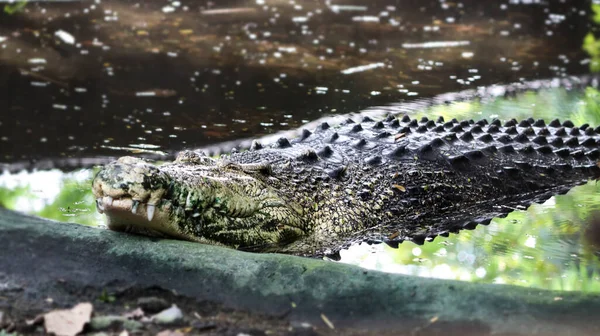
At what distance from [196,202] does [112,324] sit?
0.95m

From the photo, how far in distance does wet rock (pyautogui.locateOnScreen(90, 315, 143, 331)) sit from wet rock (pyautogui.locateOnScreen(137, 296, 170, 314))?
16 centimetres

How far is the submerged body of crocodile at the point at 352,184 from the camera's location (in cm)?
379

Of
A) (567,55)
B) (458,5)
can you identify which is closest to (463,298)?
(567,55)

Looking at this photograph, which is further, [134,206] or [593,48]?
[593,48]

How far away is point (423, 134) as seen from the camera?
5.54 meters

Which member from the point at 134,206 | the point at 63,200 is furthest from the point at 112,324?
the point at 63,200

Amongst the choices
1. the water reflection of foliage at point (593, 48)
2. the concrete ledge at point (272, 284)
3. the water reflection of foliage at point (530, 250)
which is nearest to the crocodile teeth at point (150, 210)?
the concrete ledge at point (272, 284)

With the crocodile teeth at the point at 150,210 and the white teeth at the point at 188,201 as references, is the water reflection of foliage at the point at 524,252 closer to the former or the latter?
the white teeth at the point at 188,201

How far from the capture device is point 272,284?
345 centimetres

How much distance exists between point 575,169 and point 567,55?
489 centimetres

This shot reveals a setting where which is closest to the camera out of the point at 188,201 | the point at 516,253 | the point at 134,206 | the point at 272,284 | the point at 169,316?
the point at 169,316

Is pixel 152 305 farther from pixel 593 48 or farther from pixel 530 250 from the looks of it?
pixel 593 48

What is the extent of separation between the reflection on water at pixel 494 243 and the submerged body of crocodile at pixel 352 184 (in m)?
0.18

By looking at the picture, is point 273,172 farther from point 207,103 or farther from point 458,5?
point 458,5
